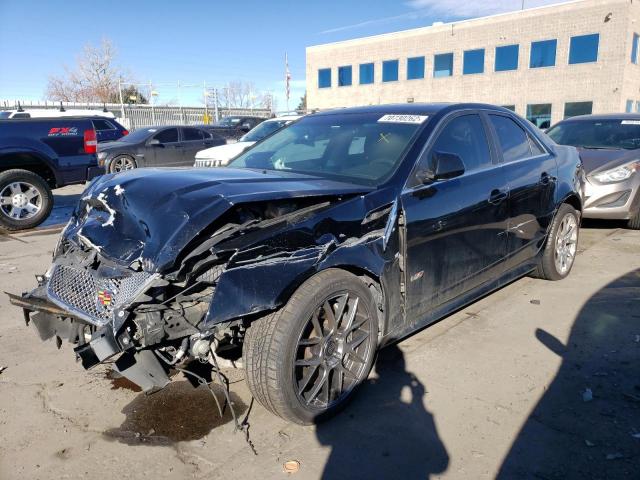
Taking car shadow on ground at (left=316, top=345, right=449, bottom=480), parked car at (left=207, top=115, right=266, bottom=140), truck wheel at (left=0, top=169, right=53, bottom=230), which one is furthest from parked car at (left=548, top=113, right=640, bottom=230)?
parked car at (left=207, top=115, right=266, bottom=140)

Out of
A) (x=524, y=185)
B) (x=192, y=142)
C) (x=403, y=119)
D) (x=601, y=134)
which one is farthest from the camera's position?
(x=192, y=142)

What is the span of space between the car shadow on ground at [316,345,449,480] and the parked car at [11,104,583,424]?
163mm

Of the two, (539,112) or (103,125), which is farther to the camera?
(539,112)

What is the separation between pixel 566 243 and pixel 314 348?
373cm

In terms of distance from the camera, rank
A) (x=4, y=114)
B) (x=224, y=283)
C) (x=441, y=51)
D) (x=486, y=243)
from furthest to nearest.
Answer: (x=441, y=51)
(x=4, y=114)
(x=486, y=243)
(x=224, y=283)

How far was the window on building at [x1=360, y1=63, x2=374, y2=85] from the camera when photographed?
39.1 metres

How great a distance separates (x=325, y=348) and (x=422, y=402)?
29.5 inches

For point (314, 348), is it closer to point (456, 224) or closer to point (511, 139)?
point (456, 224)

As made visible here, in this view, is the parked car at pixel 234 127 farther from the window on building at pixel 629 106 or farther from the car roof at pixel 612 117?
the window on building at pixel 629 106

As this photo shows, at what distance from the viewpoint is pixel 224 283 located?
7.98ft

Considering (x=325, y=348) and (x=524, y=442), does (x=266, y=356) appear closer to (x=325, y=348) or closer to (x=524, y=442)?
(x=325, y=348)

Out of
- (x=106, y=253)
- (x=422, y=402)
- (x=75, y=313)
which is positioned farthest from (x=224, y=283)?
(x=422, y=402)

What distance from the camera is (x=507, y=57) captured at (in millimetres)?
32562

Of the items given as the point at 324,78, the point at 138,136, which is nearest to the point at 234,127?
the point at 138,136
